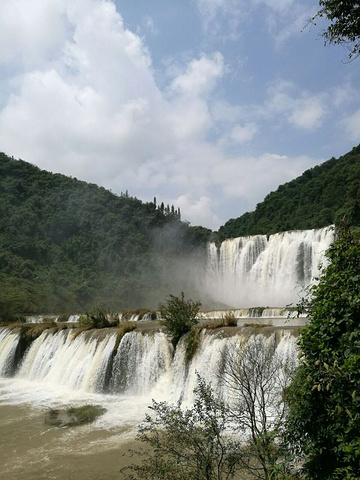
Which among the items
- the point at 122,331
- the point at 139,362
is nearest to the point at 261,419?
the point at 139,362

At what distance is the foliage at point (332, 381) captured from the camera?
3.06 metres

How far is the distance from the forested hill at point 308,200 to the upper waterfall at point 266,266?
1021 centimetres

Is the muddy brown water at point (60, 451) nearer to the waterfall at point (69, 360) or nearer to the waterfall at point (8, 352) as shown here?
the waterfall at point (69, 360)

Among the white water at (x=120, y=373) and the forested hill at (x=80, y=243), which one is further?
the forested hill at (x=80, y=243)

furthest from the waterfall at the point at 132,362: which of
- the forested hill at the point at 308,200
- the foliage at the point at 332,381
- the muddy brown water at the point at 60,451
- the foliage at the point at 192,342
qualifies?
the forested hill at the point at 308,200

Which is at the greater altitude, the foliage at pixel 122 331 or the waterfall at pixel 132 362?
the foliage at pixel 122 331

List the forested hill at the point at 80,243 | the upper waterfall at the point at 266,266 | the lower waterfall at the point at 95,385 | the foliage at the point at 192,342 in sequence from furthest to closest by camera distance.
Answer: the forested hill at the point at 80,243 → the upper waterfall at the point at 266,266 → the foliage at the point at 192,342 → the lower waterfall at the point at 95,385

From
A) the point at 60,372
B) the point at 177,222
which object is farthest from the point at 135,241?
the point at 60,372

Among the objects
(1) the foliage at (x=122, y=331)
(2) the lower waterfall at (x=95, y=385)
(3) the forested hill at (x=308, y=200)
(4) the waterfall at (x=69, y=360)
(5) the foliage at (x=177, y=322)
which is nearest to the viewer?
(2) the lower waterfall at (x=95, y=385)

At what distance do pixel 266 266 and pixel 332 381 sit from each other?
32422mm

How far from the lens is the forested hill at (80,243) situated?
4841 cm

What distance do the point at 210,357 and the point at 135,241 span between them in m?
Result: 52.9

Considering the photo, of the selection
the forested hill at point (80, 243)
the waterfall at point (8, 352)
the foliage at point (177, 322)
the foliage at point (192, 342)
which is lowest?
the waterfall at point (8, 352)

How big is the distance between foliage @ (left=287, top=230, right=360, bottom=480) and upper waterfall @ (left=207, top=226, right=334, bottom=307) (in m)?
23.8
